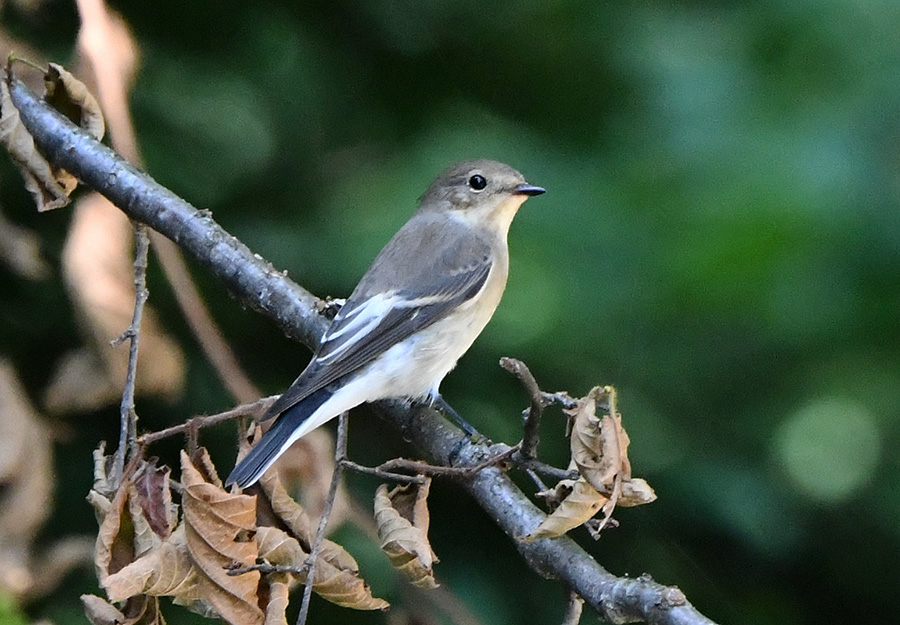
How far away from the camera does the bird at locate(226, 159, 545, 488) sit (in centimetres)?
274

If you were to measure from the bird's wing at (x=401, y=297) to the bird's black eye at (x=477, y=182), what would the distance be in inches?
5.9

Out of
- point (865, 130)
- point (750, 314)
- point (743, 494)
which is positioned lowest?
point (743, 494)

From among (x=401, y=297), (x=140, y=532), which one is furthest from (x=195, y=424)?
(x=401, y=297)

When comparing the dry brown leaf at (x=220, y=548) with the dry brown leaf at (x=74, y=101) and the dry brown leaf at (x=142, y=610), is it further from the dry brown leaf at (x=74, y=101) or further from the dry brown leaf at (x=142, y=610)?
the dry brown leaf at (x=74, y=101)

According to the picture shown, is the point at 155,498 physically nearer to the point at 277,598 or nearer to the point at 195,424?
the point at 195,424

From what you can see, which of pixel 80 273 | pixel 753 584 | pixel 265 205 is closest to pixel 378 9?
pixel 265 205

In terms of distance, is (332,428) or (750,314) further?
(332,428)

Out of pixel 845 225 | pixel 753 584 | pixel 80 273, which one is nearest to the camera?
pixel 80 273

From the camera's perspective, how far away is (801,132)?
3021mm

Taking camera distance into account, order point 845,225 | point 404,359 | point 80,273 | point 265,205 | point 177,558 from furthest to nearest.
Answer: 1. point 265,205
2. point 404,359
3. point 845,225
4. point 80,273
5. point 177,558

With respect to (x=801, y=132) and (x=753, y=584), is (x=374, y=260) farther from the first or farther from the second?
(x=753, y=584)

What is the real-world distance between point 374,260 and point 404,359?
32 cm

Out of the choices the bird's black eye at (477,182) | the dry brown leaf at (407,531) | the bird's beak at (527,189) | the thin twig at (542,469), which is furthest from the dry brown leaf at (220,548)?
the bird's black eye at (477,182)

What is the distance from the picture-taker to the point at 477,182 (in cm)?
348
